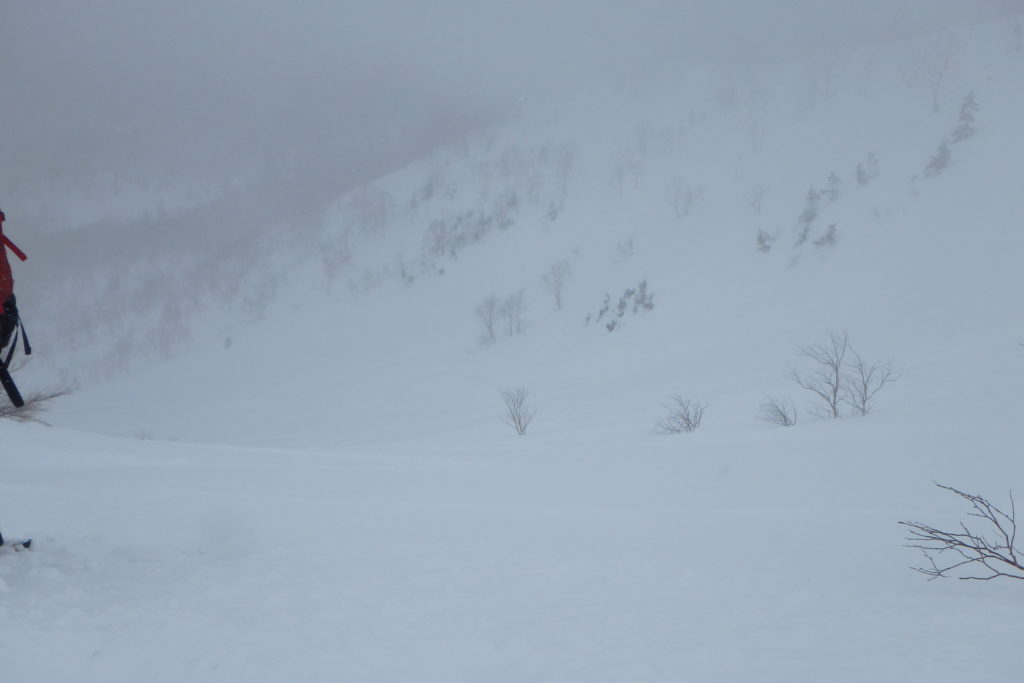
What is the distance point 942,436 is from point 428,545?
8581 mm

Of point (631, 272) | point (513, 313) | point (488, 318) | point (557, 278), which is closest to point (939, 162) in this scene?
point (631, 272)

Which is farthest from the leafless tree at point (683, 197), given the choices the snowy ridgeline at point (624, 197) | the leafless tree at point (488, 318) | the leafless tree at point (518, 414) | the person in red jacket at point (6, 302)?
the person in red jacket at point (6, 302)

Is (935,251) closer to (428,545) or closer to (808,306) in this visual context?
(808,306)

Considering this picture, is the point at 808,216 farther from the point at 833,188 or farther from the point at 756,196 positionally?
the point at 756,196

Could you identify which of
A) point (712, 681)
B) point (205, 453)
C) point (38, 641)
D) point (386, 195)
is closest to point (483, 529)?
point (712, 681)

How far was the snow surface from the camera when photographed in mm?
3764

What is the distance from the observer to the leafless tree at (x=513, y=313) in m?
46.2

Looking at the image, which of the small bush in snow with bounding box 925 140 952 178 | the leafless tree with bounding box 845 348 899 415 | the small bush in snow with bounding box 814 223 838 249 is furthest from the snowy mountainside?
the leafless tree with bounding box 845 348 899 415

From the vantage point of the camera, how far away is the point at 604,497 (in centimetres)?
803

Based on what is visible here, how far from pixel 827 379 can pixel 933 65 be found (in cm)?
6412

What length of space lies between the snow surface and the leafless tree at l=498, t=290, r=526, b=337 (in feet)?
7.94

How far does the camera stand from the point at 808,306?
3189cm

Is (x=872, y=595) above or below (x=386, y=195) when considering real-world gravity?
below

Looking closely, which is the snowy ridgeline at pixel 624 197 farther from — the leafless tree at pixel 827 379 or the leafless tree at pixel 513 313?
the leafless tree at pixel 827 379
